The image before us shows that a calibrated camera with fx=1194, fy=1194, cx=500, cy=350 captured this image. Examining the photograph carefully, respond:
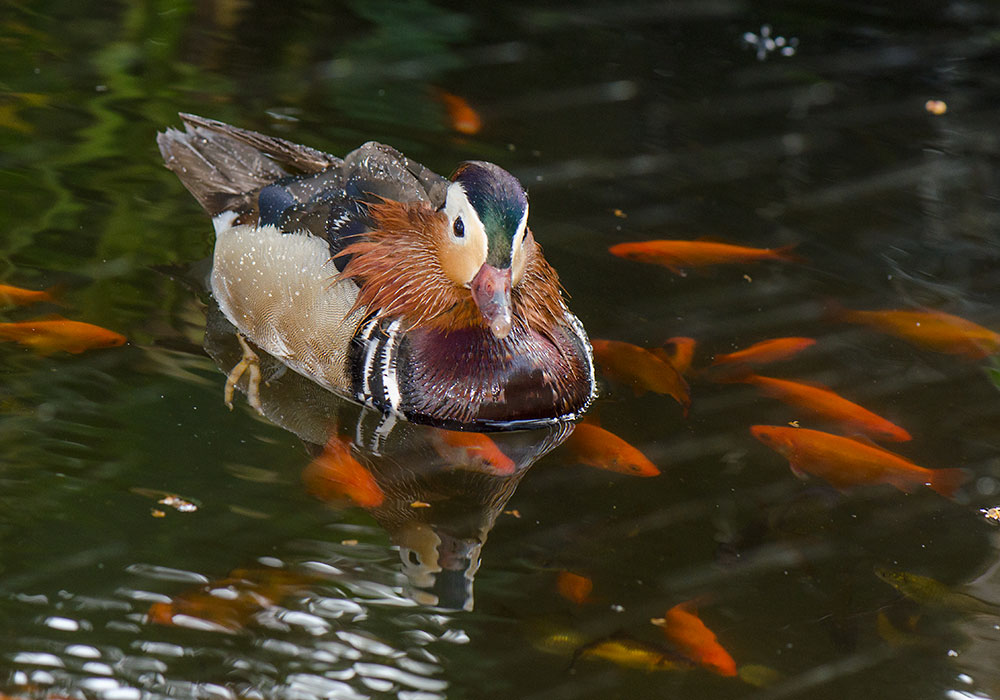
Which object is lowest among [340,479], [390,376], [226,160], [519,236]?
[340,479]

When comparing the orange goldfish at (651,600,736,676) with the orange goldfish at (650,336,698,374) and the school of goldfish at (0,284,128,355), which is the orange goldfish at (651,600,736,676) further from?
the school of goldfish at (0,284,128,355)

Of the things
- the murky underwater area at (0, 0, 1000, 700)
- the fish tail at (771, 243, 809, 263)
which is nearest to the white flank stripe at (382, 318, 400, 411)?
the murky underwater area at (0, 0, 1000, 700)

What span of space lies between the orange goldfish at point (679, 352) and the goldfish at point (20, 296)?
2.08 m

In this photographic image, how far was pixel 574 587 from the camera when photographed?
3125mm

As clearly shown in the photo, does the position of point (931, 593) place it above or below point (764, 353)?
below

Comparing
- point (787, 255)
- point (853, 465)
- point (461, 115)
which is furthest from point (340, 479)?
point (461, 115)

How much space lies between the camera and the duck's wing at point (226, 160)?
4406mm

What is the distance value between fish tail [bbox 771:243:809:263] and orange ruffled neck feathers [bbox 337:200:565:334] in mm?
1366

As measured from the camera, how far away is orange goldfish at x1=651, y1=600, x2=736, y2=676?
290cm

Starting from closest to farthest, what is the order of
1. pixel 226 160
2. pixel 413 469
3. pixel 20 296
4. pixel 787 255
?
pixel 413 469, pixel 20 296, pixel 226 160, pixel 787 255

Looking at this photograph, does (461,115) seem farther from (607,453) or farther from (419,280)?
(607,453)

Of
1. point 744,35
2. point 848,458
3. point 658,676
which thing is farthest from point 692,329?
point 744,35

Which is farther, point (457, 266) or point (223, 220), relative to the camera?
point (223, 220)

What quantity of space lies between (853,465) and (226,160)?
98.1 inches
